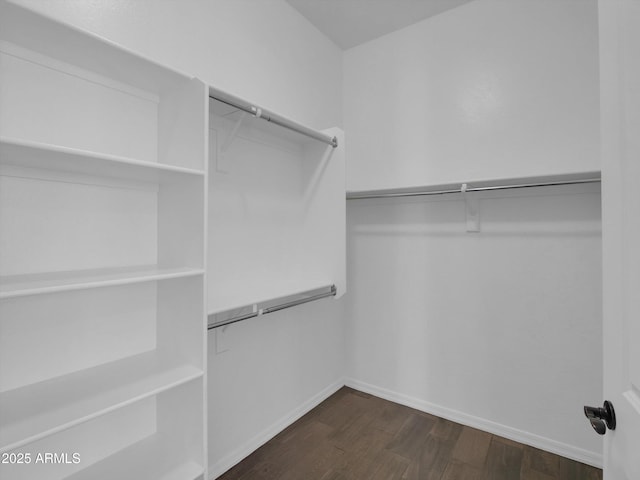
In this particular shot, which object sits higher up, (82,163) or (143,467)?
(82,163)

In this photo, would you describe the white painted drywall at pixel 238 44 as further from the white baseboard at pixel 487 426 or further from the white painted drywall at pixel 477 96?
the white baseboard at pixel 487 426

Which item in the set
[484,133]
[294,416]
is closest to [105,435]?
[294,416]

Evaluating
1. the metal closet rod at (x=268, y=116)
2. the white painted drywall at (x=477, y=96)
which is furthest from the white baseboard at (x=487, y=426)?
the metal closet rod at (x=268, y=116)

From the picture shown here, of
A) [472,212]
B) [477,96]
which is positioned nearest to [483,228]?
[472,212]

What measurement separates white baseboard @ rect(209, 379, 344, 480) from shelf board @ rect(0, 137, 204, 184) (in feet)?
4.67

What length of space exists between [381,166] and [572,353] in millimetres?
1630

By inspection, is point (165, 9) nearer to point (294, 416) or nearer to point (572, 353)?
point (294, 416)

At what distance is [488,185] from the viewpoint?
185 cm

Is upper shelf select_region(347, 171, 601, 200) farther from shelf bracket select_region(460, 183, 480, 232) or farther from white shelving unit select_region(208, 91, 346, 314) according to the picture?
white shelving unit select_region(208, 91, 346, 314)

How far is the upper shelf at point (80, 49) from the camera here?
90cm

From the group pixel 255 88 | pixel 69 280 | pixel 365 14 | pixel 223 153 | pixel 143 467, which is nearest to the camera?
pixel 69 280

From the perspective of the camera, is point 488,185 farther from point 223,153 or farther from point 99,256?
point 99,256

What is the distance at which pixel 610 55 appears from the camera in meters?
0.70

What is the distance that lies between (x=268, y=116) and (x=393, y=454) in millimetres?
1883
